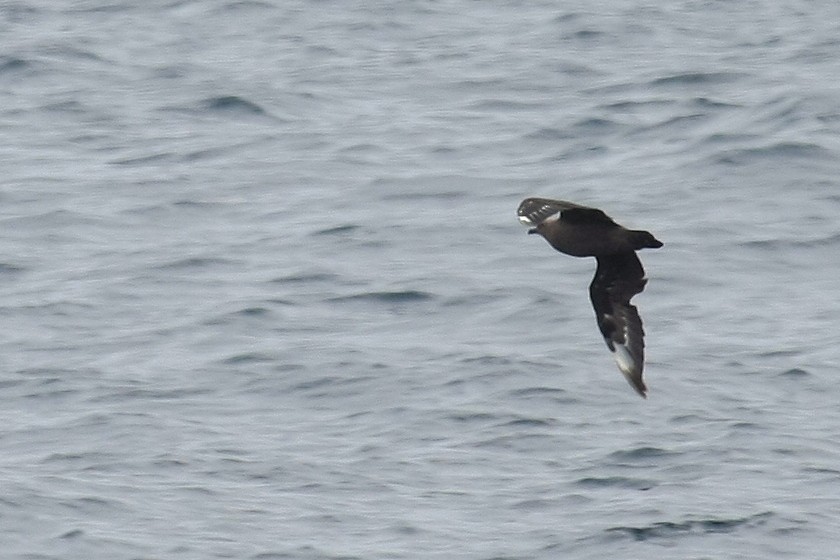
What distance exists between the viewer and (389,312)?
12539 millimetres

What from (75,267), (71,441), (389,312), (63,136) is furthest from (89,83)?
(71,441)

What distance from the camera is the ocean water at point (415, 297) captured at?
9906 mm

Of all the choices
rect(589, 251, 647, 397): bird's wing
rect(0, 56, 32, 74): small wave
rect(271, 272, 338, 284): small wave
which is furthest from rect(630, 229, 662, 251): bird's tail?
rect(0, 56, 32, 74): small wave

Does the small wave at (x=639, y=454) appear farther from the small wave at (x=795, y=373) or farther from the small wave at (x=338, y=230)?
the small wave at (x=338, y=230)

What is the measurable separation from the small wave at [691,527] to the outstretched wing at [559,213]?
150 centimetres

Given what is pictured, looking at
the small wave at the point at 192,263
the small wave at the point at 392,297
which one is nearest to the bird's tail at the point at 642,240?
the small wave at the point at 392,297

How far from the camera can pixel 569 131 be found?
1620 centimetres

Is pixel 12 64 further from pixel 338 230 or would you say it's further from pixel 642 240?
pixel 642 240

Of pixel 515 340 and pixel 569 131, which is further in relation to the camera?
pixel 569 131

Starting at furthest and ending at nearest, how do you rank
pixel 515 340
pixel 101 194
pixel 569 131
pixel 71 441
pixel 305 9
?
pixel 305 9 < pixel 569 131 < pixel 101 194 < pixel 515 340 < pixel 71 441

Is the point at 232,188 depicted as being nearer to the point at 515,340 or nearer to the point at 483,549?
the point at 515,340

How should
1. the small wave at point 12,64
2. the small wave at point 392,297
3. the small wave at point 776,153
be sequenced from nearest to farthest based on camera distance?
the small wave at point 392,297, the small wave at point 776,153, the small wave at point 12,64

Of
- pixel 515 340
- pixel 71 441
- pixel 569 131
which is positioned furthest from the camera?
pixel 569 131

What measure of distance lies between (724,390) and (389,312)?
2.23 meters
